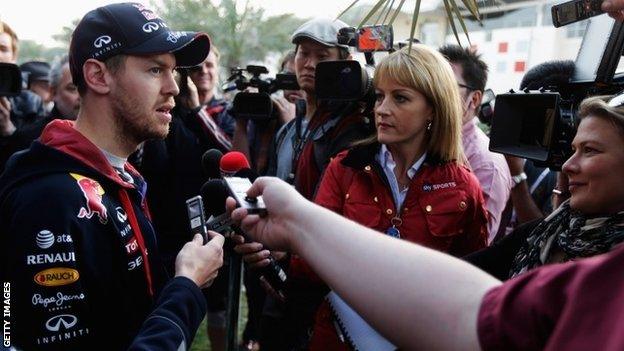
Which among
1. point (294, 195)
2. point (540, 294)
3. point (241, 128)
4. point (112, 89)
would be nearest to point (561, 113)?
point (294, 195)

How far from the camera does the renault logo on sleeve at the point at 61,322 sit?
4.09 ft

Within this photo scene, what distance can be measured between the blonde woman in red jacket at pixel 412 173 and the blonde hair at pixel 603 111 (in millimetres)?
641

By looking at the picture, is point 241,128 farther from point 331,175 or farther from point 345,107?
point 331,175

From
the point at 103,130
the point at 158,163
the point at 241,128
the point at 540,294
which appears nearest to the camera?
the point at 540,294

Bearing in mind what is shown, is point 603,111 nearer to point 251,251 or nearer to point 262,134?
point 251,251

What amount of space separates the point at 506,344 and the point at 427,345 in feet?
0.38

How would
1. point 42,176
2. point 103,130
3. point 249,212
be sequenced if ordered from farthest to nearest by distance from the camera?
point 103,130 < point 42,176 < point 249,212

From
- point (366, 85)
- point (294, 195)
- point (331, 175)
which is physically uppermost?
point (294, 195)

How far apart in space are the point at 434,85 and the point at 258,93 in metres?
1.29

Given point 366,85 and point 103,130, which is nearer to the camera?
point 103,130

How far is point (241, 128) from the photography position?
3342 mm

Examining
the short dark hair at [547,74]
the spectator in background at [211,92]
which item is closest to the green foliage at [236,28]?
the spectator in background at [211,92]

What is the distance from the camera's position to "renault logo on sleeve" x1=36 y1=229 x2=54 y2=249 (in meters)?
1.26

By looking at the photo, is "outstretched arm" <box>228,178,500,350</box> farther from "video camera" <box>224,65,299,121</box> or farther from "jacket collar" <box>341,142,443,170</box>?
"video camera" <box>224,65,299,121</box>
